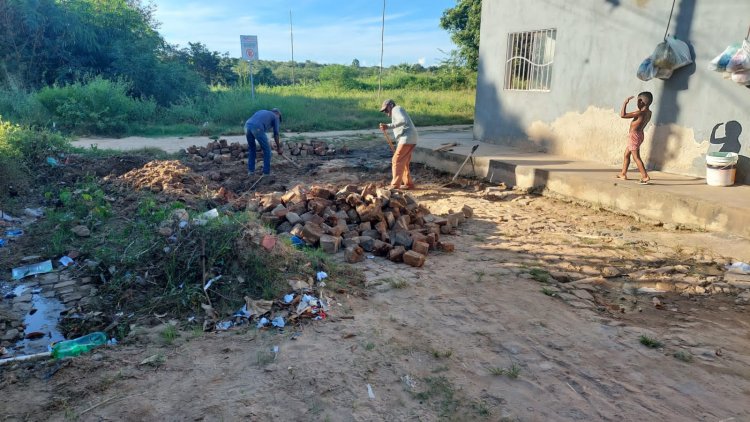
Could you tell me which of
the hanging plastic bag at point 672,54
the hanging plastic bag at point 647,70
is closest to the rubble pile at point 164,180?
the hanging plastic bag at point 647,70

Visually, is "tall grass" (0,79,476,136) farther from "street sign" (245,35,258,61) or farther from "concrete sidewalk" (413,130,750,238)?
"concrete sidewalk" (413,130,750,238)

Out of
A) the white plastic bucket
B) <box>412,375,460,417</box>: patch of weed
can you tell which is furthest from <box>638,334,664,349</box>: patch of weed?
the white plastic bucket

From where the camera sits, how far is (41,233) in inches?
212

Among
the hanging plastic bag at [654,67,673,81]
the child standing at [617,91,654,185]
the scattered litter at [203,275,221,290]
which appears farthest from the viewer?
the hanging plastic bag at [654,67,673,81]

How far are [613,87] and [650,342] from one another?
5920mm

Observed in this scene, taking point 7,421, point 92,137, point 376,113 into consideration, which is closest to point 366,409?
point 7,421

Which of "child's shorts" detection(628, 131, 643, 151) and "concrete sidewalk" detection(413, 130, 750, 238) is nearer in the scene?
"concrete sidewalk" detection(413, 130, 750, 238)

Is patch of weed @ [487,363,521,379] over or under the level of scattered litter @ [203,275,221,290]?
under

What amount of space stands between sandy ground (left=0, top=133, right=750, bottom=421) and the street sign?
15.8 m

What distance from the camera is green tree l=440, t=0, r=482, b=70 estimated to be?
24.2 metres

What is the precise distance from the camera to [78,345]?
304 cm

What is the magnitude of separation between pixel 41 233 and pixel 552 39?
29.2 feet

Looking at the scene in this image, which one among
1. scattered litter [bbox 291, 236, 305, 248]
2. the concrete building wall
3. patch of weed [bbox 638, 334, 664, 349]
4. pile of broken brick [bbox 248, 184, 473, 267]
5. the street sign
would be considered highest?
the street sign

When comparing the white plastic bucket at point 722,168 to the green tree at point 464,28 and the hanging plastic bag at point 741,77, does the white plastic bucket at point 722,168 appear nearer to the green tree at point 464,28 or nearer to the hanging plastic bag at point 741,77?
the hanging plastic bag at point 741,77
